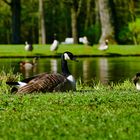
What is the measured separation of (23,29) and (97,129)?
85.5 metres

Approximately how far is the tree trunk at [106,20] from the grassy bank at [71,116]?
3974 centimetres

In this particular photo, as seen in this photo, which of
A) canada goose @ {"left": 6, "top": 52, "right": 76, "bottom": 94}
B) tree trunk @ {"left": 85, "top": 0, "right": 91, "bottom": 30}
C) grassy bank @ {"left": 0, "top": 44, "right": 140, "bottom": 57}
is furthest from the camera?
tree trunk @ {"left": 85, "top": 0, "right": 91, "bottom": 30}

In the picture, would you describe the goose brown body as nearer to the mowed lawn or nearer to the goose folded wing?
the goose folded wing

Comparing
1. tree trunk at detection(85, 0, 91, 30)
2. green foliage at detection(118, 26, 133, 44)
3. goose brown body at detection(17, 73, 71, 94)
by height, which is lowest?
green foliage at detection(118, 26, 133, 44)

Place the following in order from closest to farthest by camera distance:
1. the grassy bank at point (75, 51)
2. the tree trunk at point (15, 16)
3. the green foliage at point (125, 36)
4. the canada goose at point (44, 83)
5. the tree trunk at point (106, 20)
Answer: the canada goose at point (44, 83) < the grassy bank at point (75, 51) < the tree trunk at point (106, 20) < the tree trunk at point (15, 16) < the green foliage at point (125, 36)

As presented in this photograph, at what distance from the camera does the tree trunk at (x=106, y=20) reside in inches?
2189

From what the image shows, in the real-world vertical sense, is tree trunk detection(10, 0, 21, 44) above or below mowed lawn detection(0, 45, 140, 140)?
above

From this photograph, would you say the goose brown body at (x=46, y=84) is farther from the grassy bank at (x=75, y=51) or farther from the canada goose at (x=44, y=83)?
the grassy bank at (x=75, y=51)

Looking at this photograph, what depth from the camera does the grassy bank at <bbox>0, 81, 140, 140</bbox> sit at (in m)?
11.0

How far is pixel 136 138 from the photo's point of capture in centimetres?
1063

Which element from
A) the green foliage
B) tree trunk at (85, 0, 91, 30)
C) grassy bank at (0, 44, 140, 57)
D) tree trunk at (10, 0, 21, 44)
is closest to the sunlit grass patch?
grassy bank at (0, 44, 140, 57)

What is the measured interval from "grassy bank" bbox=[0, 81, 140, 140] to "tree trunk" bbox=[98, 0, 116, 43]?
39.7 meters

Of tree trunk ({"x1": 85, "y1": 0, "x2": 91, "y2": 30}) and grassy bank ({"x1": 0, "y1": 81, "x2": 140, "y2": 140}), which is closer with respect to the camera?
grassy bank ({"x1": 0, "y1": 81, "x2": 140, "y2": 140})

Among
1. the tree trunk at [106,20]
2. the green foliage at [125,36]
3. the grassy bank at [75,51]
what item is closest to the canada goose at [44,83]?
the grassy bank at [75,51]
